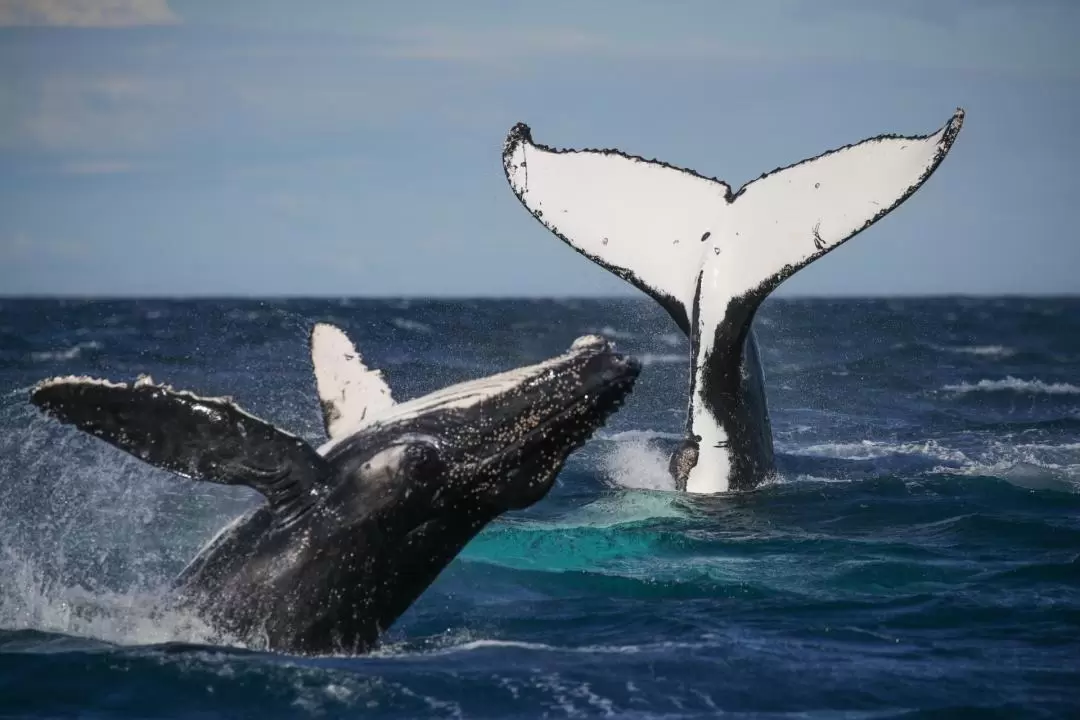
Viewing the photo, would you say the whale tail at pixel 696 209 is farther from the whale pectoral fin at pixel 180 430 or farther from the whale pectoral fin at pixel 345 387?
the whale pectoral fin at pixel 180 430

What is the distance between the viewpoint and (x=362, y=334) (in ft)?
219

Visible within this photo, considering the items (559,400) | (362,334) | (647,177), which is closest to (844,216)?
Answer: (647,177)

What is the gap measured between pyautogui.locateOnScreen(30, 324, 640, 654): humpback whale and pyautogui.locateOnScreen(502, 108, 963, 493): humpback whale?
17.8ft

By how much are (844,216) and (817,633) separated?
14.7ft

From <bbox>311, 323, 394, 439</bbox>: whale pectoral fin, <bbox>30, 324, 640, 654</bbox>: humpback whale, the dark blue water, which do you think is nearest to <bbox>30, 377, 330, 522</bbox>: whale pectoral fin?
<bbox>30, 324, 640, 654</bbox>: humpback whale

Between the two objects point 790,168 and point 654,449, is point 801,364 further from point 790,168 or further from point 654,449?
point 790,168

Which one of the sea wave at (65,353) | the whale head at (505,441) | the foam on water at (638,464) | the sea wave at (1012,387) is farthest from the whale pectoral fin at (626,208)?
the sea wave at (65,353)

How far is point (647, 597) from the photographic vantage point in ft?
35.5

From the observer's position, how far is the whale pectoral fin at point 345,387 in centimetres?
932

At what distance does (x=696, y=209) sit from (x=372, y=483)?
6886 mm

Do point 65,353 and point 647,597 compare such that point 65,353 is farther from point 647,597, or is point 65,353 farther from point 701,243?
point 647,597

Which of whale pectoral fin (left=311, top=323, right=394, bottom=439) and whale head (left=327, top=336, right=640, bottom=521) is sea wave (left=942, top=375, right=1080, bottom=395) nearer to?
whale pectoral fin (left=311, top=323, right=394, bottom=439)

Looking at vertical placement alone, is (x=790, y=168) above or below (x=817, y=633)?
above

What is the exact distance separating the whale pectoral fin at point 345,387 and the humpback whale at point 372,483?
30.1 inches
